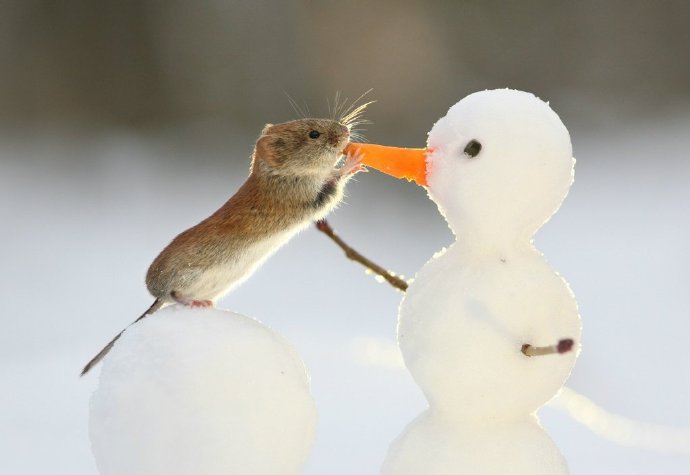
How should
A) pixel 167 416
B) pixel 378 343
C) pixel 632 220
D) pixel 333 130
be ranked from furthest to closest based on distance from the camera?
pixel 632 220
pixel 378 343
pixel 333 130
pixel 167 416

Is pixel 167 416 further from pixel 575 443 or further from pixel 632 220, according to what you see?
pixel 632 220

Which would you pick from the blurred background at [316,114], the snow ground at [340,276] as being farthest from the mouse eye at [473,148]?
the blurred background at [316,114]

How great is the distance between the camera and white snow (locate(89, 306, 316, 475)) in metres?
0.61

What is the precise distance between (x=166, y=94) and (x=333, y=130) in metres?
2.05

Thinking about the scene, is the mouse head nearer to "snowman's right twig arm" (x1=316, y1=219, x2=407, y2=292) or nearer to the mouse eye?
"snowman's right twig arm" (x1=316, y1=219, x2=407, y2=292)

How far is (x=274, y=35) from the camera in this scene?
109 inches

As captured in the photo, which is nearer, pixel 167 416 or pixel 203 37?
pixel 167 416

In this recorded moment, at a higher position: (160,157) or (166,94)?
(166,94)

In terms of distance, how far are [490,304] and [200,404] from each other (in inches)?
8.1

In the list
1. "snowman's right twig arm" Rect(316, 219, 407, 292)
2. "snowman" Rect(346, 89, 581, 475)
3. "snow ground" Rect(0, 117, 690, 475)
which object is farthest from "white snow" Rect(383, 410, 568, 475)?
"snow ground" Rect(0, 117, 690, 475)

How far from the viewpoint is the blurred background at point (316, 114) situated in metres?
2.10

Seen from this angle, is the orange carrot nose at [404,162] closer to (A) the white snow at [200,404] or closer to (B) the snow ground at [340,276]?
(A) the white snow at [200,404]

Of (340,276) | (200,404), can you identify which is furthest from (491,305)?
(340,276)

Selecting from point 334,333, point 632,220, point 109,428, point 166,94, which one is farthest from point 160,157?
point 109,428
